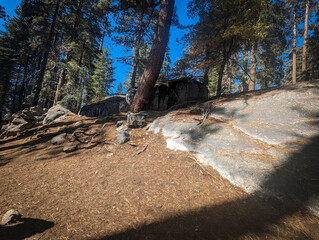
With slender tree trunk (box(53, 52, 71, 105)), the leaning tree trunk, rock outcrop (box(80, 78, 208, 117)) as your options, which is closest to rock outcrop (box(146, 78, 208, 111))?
rock outcrop (box(80, 78, 208, 117))

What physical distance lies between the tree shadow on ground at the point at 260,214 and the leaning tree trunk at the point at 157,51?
19.0 feet

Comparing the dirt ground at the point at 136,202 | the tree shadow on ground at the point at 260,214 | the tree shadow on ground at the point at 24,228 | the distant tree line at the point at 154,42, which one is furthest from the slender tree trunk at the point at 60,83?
the tree shadow on ground at the point at 260,214

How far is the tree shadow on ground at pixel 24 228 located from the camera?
1538mm

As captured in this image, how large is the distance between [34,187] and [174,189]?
3.07m

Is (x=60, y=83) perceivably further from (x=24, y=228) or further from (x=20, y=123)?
(x=24, y=228)

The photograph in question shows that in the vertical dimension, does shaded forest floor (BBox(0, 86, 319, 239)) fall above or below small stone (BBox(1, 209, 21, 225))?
above

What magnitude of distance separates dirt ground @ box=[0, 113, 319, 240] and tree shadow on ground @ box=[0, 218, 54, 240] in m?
0.01

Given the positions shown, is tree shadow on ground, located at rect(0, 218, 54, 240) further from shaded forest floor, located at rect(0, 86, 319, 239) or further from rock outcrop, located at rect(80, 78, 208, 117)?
rock outcrop, located at rect(80, 78, 208, 117)

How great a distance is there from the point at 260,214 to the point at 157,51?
7.36 m

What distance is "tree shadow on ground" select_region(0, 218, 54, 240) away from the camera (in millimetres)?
1538

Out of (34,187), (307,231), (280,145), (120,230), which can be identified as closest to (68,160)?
(34,187)

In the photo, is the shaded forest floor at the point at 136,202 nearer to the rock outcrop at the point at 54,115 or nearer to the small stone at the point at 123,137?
the small stone at the point at 123,137

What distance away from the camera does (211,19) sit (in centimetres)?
741

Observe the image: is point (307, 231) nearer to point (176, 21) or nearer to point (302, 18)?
point (176, 21)
